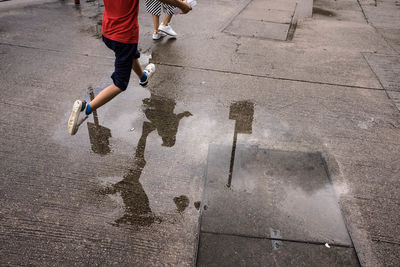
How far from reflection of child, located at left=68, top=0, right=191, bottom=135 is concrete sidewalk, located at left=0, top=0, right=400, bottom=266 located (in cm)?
25

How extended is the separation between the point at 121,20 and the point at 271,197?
7.44 ft

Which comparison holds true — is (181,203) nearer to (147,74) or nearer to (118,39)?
(118,39)

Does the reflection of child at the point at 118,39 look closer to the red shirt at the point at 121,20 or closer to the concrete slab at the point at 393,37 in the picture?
the red shirt at the point at 121,20

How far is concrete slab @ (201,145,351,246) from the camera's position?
2.52m

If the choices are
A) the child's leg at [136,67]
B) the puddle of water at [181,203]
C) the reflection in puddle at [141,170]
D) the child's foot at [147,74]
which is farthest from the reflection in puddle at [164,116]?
the puddle of water at [181,203]

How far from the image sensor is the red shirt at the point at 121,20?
122 inches

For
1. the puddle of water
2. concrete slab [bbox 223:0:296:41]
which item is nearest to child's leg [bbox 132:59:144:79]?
the puddle of water

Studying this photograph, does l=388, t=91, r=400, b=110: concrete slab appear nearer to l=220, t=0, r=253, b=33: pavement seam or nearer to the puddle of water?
the puddle of water

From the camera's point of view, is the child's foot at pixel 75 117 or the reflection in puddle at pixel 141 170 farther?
the child's foot at pixel 75 117

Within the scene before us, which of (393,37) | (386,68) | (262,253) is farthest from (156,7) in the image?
(393,37)

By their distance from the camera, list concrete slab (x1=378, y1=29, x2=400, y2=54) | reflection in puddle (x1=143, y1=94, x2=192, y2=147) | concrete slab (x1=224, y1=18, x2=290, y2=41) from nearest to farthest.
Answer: reflection in puddle (x1=143, y1=94, x2=192, y2=147)
concrete slab (x1=378, y1=29, x2=400, y2=54)
concrete slab (x1=224, y1=18, x2=290, y2=41)

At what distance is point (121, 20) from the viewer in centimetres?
317

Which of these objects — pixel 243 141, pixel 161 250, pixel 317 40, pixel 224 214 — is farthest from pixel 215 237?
pixel 317 40

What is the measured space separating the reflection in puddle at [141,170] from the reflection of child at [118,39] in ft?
Result: 1.94
